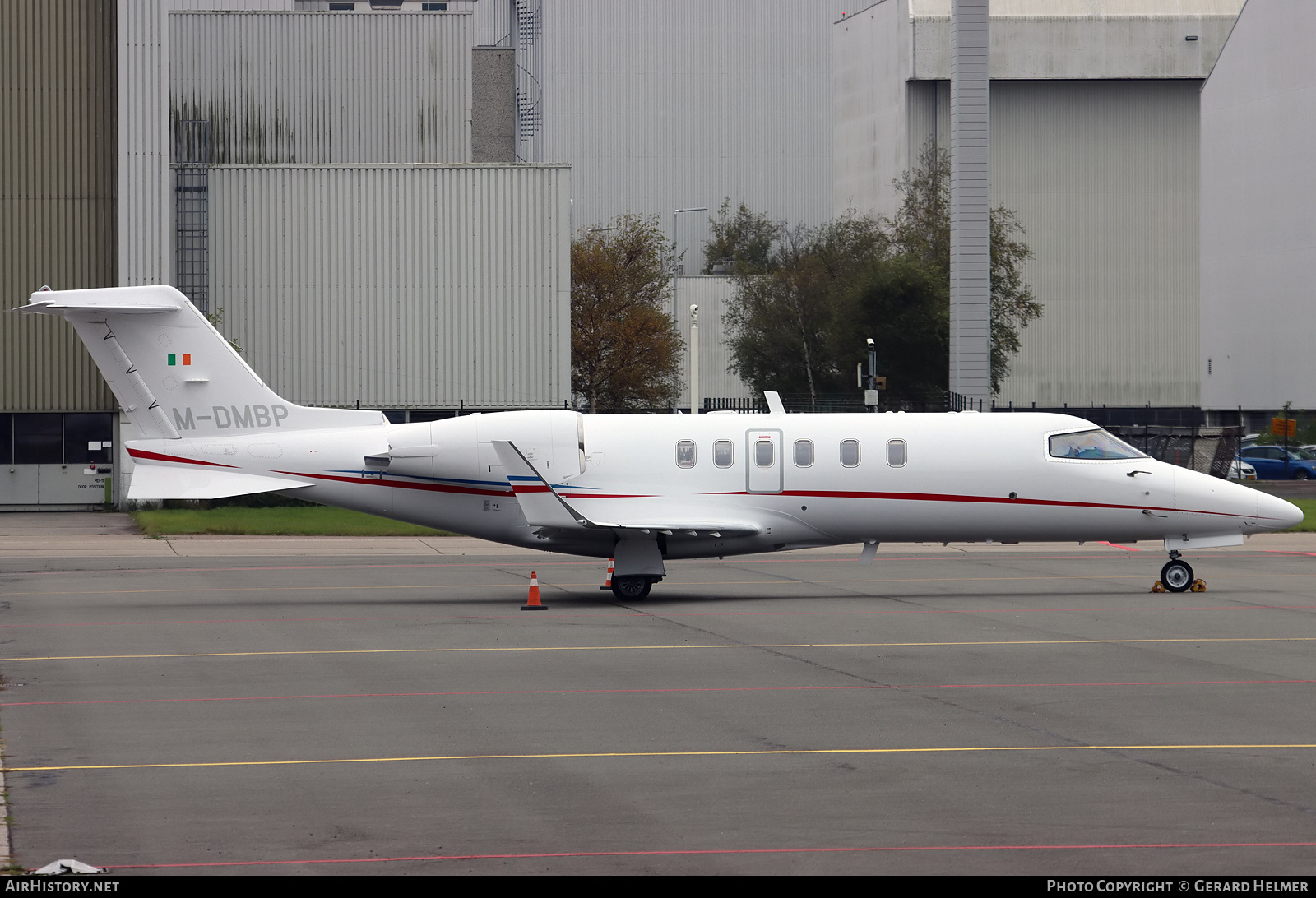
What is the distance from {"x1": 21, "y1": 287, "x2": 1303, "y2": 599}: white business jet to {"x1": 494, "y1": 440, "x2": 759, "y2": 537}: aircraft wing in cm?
19

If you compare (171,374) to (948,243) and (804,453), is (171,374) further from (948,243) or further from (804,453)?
(948,243)

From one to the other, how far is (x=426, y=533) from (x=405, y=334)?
443 inches

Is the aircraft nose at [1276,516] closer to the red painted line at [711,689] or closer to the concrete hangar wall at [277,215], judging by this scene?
the red painted line at [711,689]

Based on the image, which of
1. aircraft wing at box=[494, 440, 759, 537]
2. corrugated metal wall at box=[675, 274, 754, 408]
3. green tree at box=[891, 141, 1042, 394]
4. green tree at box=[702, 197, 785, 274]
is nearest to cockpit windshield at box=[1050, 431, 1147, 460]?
aircraft wing at box=[494, 440, 759, 537]

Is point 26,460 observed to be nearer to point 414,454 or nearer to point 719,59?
point 414,454

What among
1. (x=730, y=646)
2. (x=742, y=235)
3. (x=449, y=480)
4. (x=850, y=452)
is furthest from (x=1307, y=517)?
(x=742, y=235)

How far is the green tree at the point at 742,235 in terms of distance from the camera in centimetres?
8338

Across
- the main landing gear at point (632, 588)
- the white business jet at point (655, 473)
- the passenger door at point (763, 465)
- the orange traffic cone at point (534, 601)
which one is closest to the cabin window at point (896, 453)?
the white business jet at point (655, 473)

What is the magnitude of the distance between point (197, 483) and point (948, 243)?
50852 millimetres

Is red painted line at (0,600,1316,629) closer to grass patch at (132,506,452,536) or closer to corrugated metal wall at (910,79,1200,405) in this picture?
grass patch at (132,506,452,536)

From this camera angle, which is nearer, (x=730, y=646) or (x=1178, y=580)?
→ (x=730, y=646)

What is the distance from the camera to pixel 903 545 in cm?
3256

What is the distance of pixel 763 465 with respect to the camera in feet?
71.2

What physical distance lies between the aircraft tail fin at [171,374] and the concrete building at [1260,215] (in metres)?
51.9
